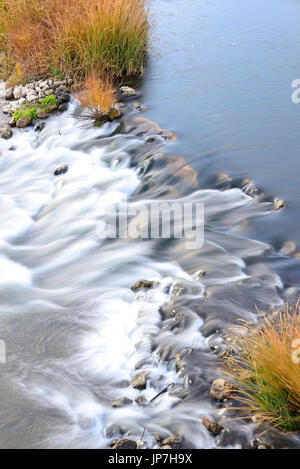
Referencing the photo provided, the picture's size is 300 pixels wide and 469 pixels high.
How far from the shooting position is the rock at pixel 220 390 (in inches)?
119

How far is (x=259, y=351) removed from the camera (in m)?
2.83

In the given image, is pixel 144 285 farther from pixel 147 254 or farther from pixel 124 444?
pixel 124 444

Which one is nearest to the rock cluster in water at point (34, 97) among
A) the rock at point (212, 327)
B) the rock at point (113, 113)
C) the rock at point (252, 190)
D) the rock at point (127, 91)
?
the rock at point (127, 91)

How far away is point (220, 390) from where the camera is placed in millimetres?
3039

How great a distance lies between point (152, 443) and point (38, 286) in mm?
2307

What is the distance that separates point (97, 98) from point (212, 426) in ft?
20.2

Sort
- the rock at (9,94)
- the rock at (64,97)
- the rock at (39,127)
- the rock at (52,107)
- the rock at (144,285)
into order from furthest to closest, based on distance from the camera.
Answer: the rock at (9,94) < the rock at (64,97) < the rock at (52,107) < the rock at (39,127) < the rock at (144,285)

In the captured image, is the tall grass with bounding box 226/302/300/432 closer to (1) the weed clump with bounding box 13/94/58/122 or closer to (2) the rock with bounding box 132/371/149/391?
(2) the rock with bounding box 132/371/149/391

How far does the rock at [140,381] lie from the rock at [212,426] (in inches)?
21.9

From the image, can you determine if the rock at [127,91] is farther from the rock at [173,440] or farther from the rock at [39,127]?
the rock at [173,440]

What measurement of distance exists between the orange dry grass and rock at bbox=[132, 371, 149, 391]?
5.45 meters

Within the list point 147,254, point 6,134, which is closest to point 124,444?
point 147,254
